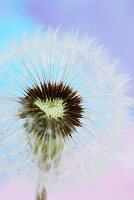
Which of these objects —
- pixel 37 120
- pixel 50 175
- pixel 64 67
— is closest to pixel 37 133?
pixel 37 120

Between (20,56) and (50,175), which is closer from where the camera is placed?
(50,175)

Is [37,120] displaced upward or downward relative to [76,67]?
downward

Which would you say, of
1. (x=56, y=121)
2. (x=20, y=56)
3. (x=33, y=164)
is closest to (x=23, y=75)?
(x=20, y=56)

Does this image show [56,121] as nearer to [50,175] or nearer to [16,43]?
[50,175]

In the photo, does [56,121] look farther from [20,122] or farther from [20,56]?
[20,56]

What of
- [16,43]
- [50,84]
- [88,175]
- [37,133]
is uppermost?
Answer: [16,43]

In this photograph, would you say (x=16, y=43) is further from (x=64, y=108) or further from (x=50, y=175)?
(x=50, y=175)

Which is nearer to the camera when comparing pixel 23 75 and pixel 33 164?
pixel 33 164

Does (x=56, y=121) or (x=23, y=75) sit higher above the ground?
(x=23, y=75)

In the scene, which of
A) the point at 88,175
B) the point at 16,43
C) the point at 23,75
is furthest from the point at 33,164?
the point at 16,43
